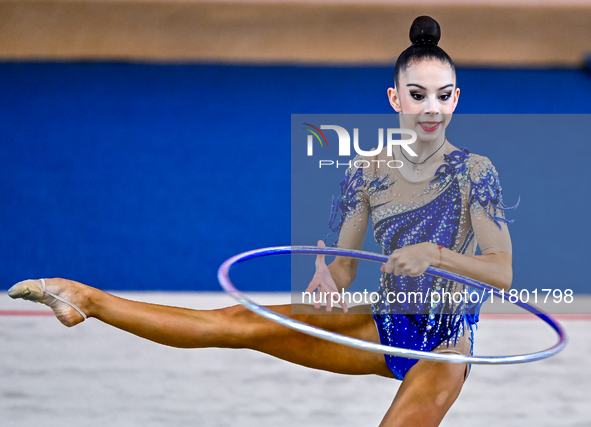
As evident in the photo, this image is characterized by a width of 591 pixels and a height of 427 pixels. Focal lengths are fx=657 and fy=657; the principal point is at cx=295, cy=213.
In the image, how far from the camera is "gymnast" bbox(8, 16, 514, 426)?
56.0 inches

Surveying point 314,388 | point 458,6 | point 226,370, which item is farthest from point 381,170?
point 458,6

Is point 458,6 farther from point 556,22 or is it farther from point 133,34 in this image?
point 133,34

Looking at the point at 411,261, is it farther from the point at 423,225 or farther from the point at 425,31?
the point at 425,31

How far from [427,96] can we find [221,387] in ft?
5.53

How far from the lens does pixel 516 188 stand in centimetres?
393

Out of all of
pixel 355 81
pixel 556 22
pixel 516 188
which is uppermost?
pixel 556 22

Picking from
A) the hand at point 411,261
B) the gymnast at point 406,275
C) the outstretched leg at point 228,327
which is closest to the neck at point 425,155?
the gymnast at point 406,275

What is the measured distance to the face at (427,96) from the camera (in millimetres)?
1437

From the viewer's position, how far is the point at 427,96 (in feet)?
4.75

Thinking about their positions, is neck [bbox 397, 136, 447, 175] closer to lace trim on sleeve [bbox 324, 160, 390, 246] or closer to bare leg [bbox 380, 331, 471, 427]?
lace trim on sleeve [bbox 324, 160, 390, 246]

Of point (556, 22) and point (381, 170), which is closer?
point (381, 170)

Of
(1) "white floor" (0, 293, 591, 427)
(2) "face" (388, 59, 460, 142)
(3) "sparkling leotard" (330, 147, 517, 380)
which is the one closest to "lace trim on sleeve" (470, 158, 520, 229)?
(3) "sparkling leotard" (330, 147, 517, 380)

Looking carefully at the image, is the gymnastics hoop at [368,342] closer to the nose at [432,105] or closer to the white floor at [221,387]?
the nose at [432,105]

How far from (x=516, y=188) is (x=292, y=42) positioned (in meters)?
1.60
